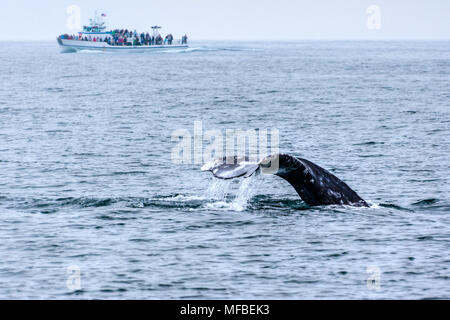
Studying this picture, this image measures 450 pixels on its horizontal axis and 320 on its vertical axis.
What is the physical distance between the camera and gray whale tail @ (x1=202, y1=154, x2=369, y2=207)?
48.6ft

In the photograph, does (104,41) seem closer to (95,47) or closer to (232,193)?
(95,47)

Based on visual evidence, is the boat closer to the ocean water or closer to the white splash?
the ocean water

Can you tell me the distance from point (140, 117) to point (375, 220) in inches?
Answer: 1279

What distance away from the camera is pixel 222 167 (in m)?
15.0

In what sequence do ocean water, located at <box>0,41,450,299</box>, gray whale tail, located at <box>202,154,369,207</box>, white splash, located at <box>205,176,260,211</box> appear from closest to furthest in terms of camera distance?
ocean water, located at <box>0,41,450,299</box>, gray whale tail, located at <box>202,154,369,207</box>, white splash, located at <box>205,176,260,211</box>

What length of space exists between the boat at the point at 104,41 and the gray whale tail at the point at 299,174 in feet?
482

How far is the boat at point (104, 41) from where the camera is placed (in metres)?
166

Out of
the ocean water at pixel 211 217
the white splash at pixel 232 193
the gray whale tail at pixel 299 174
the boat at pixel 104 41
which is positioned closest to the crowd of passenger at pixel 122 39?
the boat at pixel 104 41

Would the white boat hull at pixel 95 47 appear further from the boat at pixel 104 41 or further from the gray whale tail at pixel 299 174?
the gray whale tail at pixel 299 174

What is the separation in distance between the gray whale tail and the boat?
5789 inches

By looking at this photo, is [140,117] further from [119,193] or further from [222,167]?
[222,167]

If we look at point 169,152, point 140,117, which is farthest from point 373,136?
point 140,117

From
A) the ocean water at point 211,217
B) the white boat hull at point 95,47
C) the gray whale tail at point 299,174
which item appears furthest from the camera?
the white boat hull at point 95,47

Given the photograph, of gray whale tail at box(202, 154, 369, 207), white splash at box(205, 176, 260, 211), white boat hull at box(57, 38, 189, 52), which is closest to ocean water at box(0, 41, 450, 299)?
white splash at box(205, 176, 260, 211)
